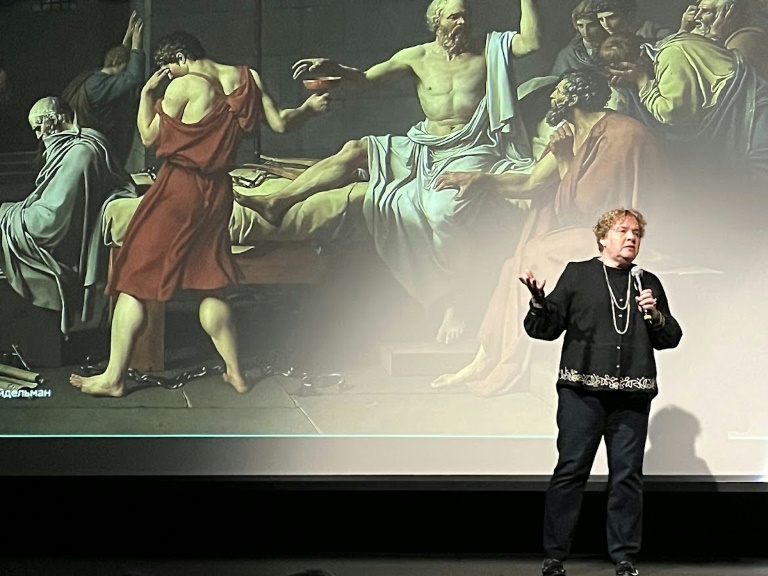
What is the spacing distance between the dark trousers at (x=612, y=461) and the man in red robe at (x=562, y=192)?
638mm

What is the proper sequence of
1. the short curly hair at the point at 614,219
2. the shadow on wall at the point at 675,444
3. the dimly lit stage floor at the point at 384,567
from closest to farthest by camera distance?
1. the short curly hair at the point at 614,219
2. the dimly lit stage floor at the point at 384,567
3. the shadow on wall at the point at 675,444

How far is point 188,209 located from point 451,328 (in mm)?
1178

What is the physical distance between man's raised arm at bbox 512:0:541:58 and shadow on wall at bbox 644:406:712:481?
1.52 metres

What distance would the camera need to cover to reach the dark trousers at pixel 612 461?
3201mm

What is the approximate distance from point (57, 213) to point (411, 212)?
1.46m

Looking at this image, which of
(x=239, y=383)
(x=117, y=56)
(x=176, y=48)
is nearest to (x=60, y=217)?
(x=117, y=56)

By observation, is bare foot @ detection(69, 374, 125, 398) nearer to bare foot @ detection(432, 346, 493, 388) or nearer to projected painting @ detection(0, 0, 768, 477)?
projected painting @ detection(0, 0, 768, 477)

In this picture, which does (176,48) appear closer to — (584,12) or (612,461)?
(584,12)

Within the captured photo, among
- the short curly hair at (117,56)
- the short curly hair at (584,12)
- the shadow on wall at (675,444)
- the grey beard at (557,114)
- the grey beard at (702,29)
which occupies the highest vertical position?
the short curly hair at (584,12)

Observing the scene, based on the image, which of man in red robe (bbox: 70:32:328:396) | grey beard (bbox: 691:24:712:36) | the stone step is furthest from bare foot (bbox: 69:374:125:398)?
grey beard (bbox: 691:24:712:36)

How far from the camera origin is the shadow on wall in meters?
3.77

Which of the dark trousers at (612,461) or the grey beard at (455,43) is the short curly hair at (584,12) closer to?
the grey beard at (455,43)

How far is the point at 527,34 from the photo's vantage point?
3871mm

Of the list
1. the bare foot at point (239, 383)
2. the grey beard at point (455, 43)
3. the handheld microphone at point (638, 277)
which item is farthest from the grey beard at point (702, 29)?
the bare foot at point (239, 383)
